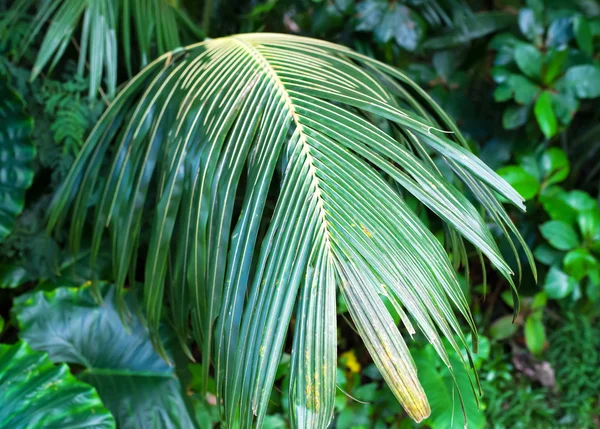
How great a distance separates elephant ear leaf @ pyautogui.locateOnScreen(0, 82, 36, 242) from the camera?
1.08 m

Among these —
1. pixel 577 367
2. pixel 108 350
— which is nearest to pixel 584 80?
pixel 577 367

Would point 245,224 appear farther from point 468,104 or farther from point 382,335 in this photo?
point 468,104

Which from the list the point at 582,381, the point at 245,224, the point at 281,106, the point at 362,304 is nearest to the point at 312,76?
the point at 281,106

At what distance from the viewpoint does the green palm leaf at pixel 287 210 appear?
0.54 metres

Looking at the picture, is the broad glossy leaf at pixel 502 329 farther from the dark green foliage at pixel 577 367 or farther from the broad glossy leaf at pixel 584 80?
the broad glossy leaf at pixel 584 80

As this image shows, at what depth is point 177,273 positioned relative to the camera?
780 mm

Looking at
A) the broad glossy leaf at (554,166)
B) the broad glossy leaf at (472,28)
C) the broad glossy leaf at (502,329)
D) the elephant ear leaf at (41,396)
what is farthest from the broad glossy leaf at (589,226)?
the elephant ear leaf at (41,396)

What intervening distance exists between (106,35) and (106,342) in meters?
0.73

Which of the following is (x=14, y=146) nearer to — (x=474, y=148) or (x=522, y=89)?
(x=474, y=148)

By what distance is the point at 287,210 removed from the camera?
62cm

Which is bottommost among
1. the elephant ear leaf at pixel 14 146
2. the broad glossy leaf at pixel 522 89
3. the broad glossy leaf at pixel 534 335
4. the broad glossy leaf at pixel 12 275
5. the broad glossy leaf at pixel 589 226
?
the broad glossy leaf at pixel 534 335

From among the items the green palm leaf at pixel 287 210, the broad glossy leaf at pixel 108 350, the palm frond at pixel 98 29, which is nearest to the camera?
the green palm leaf at pixel 287 210

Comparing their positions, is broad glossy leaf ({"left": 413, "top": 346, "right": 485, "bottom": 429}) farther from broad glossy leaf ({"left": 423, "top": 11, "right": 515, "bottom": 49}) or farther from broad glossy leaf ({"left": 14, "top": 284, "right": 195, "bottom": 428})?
broad glossy leaf ({"left": 423, "top": 11, "right": 515, "bottom": 49})

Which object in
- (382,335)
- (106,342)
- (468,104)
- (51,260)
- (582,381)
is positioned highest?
(468,104)
